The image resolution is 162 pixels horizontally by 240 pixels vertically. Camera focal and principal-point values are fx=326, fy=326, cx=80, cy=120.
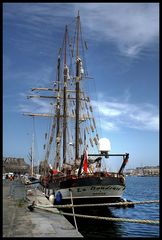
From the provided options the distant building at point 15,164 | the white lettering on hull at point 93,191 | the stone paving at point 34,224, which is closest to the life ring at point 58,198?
the white lettering on hull at point 93,191

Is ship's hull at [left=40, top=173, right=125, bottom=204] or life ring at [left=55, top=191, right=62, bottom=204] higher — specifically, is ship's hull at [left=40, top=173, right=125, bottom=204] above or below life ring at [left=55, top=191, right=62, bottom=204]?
above

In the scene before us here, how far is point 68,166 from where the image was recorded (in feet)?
117

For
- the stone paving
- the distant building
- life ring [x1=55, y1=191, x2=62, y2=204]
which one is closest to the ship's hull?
life ring [x1=55, y1=191, x2=62, y2=204]

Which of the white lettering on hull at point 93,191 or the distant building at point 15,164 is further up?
the white lettering on hull at point 93,191

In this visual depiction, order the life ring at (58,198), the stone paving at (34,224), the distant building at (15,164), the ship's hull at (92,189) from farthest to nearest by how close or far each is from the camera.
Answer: the distant building at (15,164)
the life ring at (58,198)
the ship's hull at (92,189)
the stone paving at (34,224)

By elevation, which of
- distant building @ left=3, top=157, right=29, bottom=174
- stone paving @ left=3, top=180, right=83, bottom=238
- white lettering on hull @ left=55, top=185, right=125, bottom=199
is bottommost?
distant building @ left=3, top=157, right=29, bottom=174

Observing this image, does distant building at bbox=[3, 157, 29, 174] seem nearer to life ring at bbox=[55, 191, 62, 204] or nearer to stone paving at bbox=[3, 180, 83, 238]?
life ring at bbox=[55, 191, 62, 204]

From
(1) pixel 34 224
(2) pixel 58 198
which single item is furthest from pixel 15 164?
(1) pixel 34 224

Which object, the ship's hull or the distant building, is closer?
the ship's hull

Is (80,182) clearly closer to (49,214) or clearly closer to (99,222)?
(99,222)

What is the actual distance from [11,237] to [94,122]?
95.3ft

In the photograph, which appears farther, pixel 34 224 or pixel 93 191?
pixel 93 191

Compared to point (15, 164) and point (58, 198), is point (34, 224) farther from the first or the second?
point (15, 164)

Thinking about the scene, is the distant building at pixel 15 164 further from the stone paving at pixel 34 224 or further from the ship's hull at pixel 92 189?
the stone paving at pixel 34 224
